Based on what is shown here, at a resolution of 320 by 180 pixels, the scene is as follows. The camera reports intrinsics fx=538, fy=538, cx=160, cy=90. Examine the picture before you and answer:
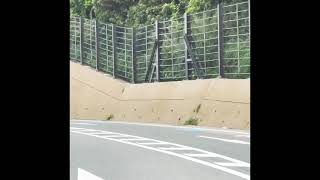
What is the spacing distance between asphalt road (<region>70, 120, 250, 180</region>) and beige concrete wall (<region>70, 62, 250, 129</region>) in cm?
243

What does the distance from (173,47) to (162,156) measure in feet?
50.9

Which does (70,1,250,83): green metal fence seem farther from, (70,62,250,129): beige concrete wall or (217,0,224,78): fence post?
(70,62,250,129): beige concrete wall

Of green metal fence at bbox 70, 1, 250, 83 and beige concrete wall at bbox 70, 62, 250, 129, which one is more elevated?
green metal fence at bbox 70, 1, 250, 83

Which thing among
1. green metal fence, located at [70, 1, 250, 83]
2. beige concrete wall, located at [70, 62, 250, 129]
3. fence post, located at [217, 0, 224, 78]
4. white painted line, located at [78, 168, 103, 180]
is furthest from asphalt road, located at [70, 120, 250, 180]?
green metal fence, located at [70, 1, 250, 83]

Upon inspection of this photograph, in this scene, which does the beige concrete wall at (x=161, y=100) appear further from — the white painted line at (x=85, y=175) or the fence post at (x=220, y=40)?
the white painted line at (x=85, y=175)

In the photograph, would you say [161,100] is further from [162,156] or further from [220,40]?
[162,156]

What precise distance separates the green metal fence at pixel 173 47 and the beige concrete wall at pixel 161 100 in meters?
1.04

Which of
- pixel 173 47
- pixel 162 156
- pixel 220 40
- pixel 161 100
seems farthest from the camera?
pixel 173 47

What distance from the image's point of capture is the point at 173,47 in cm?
2575

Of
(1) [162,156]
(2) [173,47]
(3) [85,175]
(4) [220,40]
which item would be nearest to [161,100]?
(4) [220,40]

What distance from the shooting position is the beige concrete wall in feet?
60.5

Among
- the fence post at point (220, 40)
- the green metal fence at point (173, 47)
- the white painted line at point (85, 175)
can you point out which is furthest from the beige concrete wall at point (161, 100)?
the white painted line at point (85, 175)
